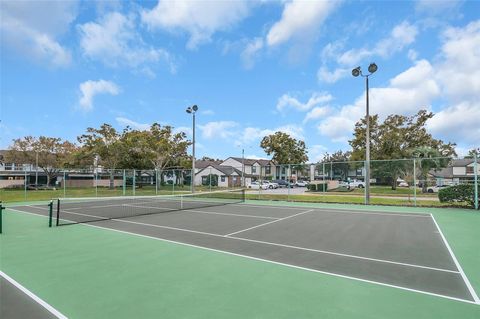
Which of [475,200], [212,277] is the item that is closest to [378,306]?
[212,277]

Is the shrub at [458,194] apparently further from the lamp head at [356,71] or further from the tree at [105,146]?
the tree at [105,146]

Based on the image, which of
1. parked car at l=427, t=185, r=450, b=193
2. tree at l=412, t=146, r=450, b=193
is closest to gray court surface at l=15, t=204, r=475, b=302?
parked car at l=427, t=185, r=450, b=193

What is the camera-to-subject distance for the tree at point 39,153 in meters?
47.8

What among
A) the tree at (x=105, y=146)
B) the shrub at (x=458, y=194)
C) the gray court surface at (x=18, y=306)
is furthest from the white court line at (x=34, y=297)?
the tree at (x=105, y=146)

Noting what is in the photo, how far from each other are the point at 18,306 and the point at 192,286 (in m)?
2.43

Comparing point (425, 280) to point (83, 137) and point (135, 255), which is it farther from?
point (83, 137)

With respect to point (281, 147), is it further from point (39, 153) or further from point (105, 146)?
point (39, 153)

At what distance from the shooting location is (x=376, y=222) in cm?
1177

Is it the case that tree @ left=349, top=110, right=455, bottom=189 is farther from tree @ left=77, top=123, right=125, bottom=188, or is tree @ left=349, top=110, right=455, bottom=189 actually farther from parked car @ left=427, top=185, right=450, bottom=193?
tree @ left=77, top=123, right=125, bottom=188

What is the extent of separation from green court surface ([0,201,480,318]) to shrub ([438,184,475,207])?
10317 mm

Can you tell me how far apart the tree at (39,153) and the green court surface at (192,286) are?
47.0 metres

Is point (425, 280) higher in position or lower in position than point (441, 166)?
lower

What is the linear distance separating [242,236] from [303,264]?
3.17 m

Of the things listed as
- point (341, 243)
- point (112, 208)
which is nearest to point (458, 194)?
point (341, 243)
